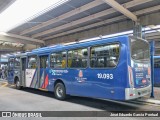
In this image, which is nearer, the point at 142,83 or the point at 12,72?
the point at 142,83

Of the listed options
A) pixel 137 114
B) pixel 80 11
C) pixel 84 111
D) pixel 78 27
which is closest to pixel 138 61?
pixel 137 114

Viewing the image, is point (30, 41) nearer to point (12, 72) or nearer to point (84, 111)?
point (12, 72)

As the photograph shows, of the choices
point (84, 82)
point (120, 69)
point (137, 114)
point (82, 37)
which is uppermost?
point (82, 37)

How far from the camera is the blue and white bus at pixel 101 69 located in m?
7.85

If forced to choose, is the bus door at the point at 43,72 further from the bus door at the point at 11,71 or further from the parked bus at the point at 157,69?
the parked bus at the point at 157,69

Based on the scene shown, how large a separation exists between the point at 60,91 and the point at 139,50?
15.3ft

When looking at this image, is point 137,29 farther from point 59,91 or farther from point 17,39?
point 17,39

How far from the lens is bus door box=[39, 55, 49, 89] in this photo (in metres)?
12.2

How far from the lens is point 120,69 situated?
309 inches

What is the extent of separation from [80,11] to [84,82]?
23.6ft

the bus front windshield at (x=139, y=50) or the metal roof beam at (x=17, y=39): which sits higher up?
the metal roof beam at (x=17, y=39)

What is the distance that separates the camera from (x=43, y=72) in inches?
489

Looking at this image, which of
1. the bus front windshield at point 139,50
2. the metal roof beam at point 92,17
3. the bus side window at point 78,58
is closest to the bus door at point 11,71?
the metal roof beam at point 92,17

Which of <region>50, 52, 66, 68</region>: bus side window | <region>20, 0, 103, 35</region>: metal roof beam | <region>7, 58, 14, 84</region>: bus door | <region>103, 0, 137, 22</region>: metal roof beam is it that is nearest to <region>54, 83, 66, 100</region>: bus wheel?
<region>50, 52, 66, 68</region>: bus side window
